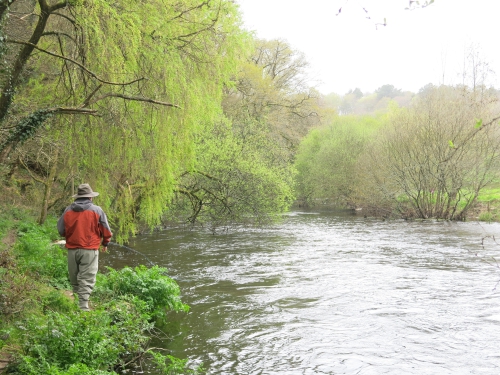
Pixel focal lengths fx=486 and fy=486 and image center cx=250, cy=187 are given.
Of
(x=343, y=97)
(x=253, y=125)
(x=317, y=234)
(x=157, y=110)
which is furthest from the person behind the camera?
(x=343, y=97)

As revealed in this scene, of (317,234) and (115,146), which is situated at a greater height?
(115,146)

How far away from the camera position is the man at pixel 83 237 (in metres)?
7.15

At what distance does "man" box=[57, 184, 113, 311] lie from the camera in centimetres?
715

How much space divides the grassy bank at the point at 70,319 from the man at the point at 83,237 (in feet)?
1.22

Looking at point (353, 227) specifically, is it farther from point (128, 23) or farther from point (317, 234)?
point (128, 23)

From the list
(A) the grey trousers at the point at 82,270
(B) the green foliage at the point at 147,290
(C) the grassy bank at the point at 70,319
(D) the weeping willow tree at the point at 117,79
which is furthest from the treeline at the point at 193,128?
(B) the green foliage at the point at 147,290

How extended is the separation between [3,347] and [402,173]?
1133 inches

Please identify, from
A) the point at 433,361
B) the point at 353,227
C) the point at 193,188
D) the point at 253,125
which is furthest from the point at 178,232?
the point at 433,361

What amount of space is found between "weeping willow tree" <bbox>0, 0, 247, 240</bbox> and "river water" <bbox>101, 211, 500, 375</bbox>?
3644mm

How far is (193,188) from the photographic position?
2212cm

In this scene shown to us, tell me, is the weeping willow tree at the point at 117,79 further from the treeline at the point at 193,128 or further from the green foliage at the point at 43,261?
the green foliage at the point at 43,261

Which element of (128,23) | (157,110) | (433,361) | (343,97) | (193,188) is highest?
(343,97)

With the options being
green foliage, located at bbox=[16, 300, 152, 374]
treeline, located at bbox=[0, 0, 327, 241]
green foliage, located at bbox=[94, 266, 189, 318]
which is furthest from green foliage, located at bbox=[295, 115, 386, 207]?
green foliage, located at bbox=[16, 300, 152, 374]

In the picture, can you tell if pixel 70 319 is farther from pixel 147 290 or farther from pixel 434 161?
pixel 434 161
